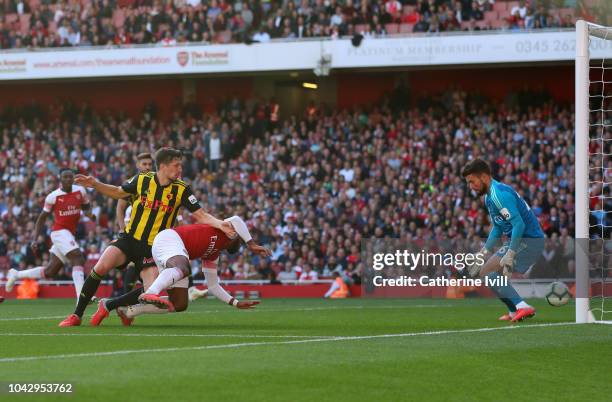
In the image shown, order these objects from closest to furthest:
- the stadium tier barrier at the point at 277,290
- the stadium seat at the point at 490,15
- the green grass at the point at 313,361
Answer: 1. the green grass at the point at 313,361
2. the stadium tier barrier at the point at 277,290
3. the stadium seat at the point at 490,15

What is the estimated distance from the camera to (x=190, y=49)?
1244 inches

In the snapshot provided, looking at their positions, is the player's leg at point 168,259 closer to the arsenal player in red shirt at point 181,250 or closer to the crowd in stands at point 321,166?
the arsenal player in red shirt at point 181,250

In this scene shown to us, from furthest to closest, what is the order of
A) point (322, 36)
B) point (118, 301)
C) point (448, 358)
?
point (322, 36)
point (118, 301)
point (448, 358)

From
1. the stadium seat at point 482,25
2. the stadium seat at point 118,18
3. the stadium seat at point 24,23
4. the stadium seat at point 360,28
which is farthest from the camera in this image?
the stadium seat at point 24,23

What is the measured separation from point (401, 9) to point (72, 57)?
884 centimetres

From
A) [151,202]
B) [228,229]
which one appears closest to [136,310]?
[151,202]

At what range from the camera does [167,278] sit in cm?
1189

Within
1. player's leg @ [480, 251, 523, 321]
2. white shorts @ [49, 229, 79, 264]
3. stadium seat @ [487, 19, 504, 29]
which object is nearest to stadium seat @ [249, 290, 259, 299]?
white shorts @ [49, 229, 79, 264]

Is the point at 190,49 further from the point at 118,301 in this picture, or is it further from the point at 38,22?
the point at 118,301

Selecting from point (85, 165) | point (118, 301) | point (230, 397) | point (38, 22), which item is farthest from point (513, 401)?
point (38, 22)

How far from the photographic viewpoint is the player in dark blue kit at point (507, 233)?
1284 centimetres

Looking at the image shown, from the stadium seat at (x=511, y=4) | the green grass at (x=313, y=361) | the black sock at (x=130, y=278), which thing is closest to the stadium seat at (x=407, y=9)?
the stadium seat at (x=511, y=4)

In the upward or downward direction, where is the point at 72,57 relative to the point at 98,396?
upward

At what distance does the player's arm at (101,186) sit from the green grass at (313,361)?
1376mm
